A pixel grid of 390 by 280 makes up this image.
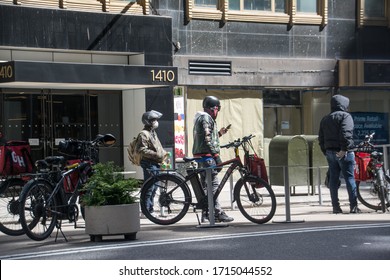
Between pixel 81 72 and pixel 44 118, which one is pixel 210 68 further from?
pixel 44 118

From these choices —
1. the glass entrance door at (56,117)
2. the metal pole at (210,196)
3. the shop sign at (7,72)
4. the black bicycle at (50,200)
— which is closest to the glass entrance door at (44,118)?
the glass entrance door at (56,117)

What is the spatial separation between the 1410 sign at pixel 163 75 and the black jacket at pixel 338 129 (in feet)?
26.5

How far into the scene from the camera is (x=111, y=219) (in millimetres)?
12445

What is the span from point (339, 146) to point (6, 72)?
8.64m

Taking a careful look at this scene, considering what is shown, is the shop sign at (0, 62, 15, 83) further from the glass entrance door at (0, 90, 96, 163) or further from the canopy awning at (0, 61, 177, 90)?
the glass entrance door at (0, 90, 96, 163)

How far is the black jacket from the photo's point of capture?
53.0 ft

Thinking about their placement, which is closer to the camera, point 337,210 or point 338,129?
point 338,129

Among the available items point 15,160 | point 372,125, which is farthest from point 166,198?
point 372,125

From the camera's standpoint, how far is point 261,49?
27.5 meters

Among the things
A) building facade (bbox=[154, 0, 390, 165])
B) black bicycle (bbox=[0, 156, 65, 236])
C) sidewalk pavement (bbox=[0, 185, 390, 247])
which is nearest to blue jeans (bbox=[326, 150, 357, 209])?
sidewalk pavement (bbox=[0, 185, 390, 247])

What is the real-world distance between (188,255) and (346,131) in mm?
6068

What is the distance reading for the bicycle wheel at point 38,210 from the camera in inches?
496

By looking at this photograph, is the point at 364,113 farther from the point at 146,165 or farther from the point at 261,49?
the point at 146,165

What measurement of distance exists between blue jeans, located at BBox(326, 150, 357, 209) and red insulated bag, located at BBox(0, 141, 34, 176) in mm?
4694
